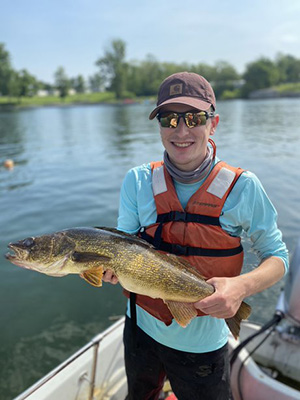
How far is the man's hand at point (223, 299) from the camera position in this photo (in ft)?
6.48

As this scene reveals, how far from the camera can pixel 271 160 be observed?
1667cm

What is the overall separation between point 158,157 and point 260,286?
1698 centimetres

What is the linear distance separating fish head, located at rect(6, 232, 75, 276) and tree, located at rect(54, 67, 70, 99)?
13315cm

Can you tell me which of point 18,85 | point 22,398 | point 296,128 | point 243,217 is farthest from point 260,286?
point 18,85

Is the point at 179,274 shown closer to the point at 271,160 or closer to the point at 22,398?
the point at 22,398

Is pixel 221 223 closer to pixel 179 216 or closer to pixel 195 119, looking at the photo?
pixel 179 216

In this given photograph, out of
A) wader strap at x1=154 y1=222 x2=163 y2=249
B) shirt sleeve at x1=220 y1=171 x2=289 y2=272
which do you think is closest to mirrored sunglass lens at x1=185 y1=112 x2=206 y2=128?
shirt sleeve at x1=220 y1=171 x2=289 y2=272

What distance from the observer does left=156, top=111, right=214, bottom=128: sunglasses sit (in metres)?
2.30

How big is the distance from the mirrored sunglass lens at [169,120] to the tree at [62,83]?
133 metres

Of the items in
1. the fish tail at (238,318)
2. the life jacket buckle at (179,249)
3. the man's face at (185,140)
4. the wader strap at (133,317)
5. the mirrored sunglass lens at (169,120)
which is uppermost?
the mirrored sunglass lens at (169,120)

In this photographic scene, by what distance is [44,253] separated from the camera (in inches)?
89.0

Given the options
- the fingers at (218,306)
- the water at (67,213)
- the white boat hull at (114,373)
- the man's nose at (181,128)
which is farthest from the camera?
the water at (67,213)

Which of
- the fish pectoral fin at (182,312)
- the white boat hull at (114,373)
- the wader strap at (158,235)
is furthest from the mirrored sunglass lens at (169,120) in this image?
the white boat hull at (114,373)

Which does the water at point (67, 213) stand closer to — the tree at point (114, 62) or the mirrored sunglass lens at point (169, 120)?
the mirrored sunglass lens at point (169, 120)
